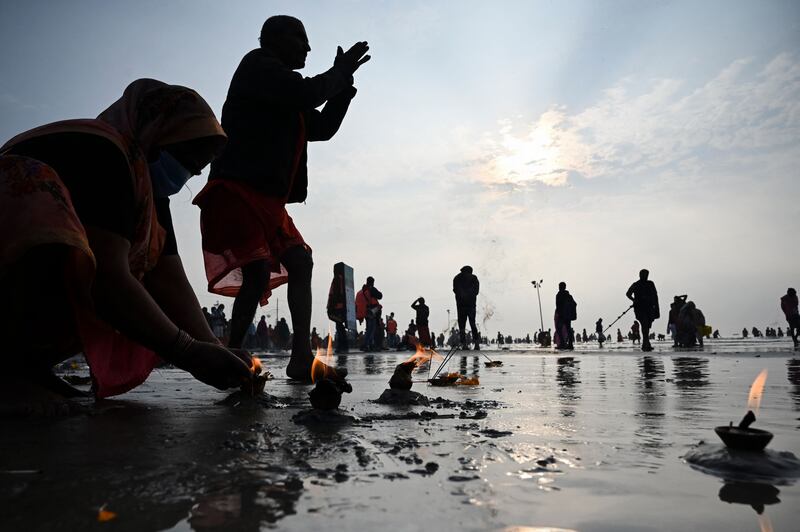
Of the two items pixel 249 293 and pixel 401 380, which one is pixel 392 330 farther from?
pixel 401 380

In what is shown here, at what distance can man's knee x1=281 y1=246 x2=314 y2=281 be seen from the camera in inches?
151

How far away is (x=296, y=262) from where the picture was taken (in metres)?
3.85

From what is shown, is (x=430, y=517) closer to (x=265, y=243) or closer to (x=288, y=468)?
(x=288, y=468)

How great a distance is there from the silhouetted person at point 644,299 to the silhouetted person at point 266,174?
1141 cm

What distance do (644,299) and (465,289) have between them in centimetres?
438

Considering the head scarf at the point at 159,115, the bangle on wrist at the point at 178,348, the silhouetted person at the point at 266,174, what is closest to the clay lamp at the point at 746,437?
the bangle on wrist at the point at 178,348

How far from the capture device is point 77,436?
4.85 ft

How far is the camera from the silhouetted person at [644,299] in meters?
13.2

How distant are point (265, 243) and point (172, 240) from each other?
751 mm

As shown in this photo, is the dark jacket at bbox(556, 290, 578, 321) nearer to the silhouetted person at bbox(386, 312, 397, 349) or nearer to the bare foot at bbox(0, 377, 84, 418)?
the silhouetted person at bbox(386, 312, 397, 349)

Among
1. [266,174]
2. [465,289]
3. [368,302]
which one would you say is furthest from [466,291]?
[266,174]

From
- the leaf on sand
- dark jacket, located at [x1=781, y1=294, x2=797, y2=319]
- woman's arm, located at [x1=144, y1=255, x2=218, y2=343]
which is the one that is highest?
dark jacket, located at [x1=781, y1=294, x2=797, y2=319]

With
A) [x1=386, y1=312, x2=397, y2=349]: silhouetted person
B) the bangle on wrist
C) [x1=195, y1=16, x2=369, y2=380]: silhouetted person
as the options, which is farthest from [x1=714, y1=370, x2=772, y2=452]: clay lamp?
[x1=386, y1=312, x2=397, y2=349]: silhouetted person

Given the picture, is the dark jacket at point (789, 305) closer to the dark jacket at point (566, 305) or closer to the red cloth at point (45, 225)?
the dark jacket at point (566, 305)
